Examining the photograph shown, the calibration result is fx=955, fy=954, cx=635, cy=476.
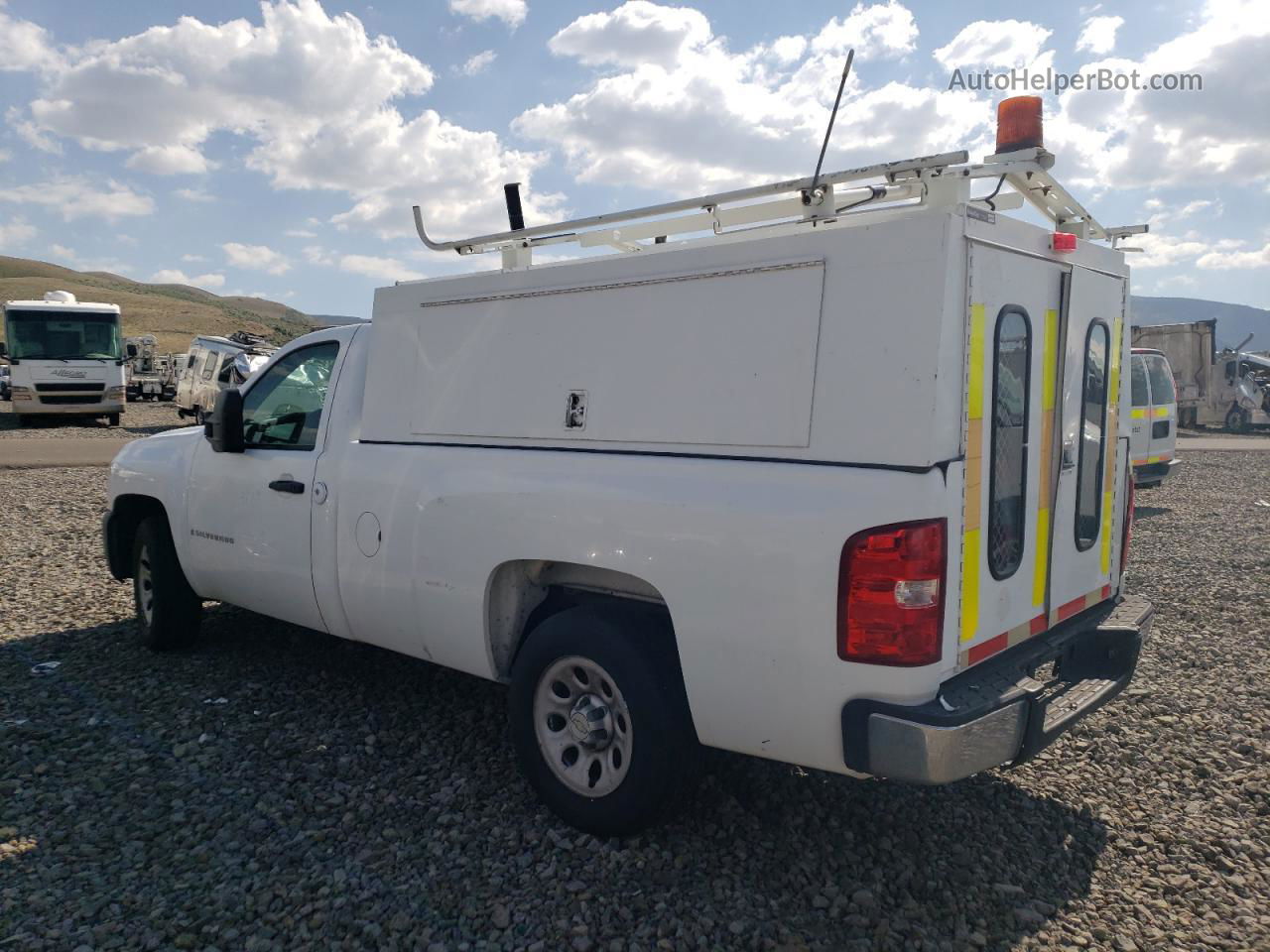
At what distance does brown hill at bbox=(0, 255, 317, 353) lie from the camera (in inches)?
3278

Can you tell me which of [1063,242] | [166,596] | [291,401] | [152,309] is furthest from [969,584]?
[152,309]

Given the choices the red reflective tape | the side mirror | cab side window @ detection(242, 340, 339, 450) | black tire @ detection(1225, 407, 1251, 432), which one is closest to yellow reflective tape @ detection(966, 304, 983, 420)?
the red reflective tape

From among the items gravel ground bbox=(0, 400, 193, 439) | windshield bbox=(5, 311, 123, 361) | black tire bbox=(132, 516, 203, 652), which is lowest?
black tire bbox=(132, 516, 203, 652)

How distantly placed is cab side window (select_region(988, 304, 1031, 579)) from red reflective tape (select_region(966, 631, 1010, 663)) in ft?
0.74

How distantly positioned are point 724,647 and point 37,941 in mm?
2346

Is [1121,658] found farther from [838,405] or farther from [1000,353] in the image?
[838,405]

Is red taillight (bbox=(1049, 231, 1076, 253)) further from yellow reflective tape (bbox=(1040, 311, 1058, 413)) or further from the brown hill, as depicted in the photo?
the brown hill

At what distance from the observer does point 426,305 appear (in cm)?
430

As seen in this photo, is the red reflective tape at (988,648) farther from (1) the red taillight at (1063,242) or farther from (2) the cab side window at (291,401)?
(2) the cab side window at (291,401)

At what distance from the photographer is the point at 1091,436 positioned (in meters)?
4.04

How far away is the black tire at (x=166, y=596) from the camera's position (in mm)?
5684

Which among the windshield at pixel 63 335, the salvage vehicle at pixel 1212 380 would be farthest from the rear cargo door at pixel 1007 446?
the salvage vehicle at pixel 1212 380

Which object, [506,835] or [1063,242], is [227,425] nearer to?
[506,835]

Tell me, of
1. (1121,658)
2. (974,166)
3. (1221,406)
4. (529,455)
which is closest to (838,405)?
(974,166)
